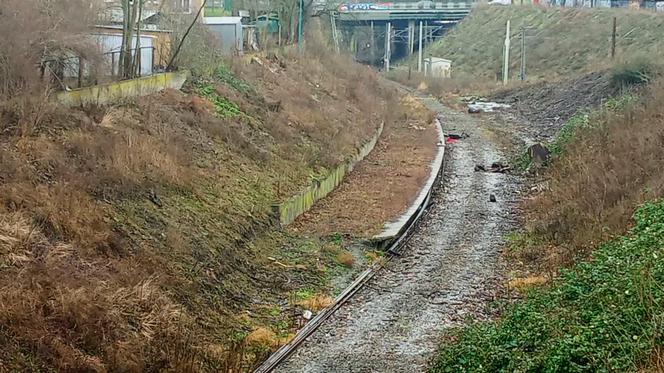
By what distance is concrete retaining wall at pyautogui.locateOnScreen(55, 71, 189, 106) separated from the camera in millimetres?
16719

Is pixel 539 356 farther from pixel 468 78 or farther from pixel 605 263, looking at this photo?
pixel 468 78

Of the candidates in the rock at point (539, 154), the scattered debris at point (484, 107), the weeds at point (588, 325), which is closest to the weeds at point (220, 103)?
the rock at point (539, 154)

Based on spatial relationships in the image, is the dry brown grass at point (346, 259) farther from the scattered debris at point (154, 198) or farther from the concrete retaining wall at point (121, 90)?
the concrete retaining wall at point (121, 90)

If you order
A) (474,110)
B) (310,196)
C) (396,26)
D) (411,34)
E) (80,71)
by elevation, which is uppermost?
(396,26)

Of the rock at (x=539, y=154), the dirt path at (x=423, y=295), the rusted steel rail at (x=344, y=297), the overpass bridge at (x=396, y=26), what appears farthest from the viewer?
the overpass bridge at (x=396, y=26)

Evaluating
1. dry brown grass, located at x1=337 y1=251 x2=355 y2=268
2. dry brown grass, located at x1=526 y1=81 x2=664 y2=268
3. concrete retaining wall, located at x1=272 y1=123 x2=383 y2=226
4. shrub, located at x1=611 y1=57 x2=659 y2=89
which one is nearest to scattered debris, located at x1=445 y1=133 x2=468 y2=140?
shrub, located at x1=611 y1=57 x2=659 y2=89

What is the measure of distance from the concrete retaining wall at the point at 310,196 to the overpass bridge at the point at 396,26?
56.8 meters

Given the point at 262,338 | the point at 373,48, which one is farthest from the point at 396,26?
the point at 262,338

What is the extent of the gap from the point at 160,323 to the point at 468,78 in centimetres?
5968

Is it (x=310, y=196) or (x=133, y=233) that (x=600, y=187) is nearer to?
(x=310, y=196)

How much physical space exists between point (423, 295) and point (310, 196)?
23.6 feet

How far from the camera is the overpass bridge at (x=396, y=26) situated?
281 ft

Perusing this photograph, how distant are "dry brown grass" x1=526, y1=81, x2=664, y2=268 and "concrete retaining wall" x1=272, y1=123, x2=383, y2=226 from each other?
19.3 ft

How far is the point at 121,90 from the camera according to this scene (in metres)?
19.3
